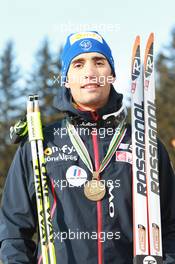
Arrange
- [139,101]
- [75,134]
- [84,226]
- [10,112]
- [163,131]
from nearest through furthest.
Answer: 1. [84,226]
2. [75,134]
3. [139,101]
4. [163,131]
5. [10,112]

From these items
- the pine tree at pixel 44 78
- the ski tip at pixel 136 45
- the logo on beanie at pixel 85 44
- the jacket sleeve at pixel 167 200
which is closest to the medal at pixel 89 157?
the jacket sleeve at pixel 167 200

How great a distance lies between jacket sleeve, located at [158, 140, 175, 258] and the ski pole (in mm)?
671

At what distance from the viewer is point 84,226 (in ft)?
10.8

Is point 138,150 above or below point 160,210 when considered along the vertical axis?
above

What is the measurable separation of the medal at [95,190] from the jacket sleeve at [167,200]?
42 centimetres

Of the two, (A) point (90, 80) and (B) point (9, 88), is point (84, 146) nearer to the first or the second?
(A) point (90, 80)

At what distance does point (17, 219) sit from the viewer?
3359 millimetres

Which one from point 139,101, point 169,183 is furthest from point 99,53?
point 169,183

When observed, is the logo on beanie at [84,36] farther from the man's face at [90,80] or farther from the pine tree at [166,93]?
the pine tree at [166,93]

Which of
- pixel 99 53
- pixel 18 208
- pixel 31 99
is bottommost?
pixel 18 208

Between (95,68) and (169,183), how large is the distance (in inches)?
31.4

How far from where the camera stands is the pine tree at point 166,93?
44.4 m

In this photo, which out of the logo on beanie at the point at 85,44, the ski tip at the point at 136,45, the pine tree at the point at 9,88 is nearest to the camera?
the logo on beanie at the point at 85,44

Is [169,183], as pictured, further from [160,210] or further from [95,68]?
[95,68]
